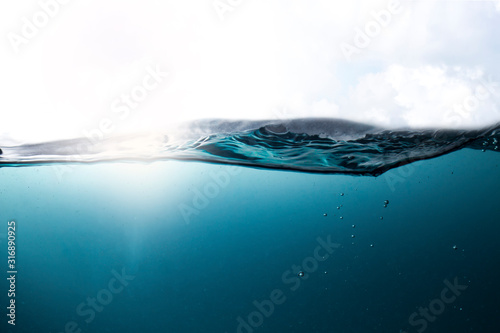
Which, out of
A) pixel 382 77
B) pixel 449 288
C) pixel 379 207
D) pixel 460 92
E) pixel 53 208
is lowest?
pixel 449 288

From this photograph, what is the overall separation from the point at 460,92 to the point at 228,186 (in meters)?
4.19

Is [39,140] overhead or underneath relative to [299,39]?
overhead

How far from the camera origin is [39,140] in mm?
3951

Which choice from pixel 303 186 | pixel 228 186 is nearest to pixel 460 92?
pixel 303 186

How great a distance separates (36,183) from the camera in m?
5.87

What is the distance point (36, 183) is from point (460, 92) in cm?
699

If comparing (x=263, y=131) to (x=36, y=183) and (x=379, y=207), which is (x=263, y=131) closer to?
(x=36, y=183)

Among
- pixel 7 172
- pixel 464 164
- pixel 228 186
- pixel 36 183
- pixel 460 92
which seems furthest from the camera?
pixel 464 164

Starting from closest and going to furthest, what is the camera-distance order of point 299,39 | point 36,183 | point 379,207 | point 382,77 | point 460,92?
1. point 299,39
2. point 382,77
3. point 460,92
4. point 36,183
5. point 379,207

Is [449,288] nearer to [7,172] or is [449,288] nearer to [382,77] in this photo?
[382,77]

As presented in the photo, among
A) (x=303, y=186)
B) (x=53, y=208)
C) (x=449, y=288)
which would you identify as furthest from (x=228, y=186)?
(x=449, y=288)

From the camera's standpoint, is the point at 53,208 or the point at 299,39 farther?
the point at 53,208

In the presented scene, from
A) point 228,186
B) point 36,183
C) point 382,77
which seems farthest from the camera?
point 228,186

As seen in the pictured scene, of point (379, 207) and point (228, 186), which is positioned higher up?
point (228, 186)
